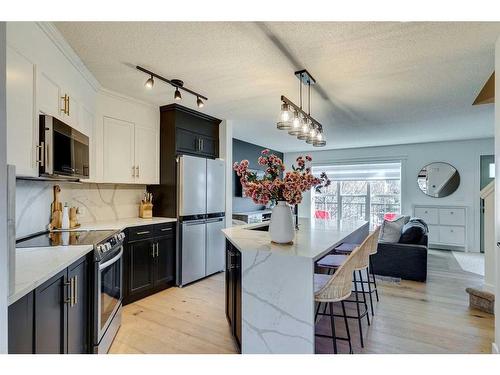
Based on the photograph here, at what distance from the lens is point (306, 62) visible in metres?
2.41

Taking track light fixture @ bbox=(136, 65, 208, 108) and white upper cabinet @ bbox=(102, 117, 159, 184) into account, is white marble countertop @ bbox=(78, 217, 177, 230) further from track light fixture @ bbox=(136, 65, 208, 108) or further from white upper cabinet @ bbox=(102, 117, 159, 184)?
track light fixture @ bbox=(136, 65, 208, 108)

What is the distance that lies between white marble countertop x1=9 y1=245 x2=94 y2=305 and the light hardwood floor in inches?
37.0

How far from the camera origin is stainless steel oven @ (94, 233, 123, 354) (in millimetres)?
1988

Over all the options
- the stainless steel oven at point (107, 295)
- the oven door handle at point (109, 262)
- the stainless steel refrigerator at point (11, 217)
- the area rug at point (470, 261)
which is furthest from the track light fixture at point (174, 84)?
the area rug at point (470, 261)

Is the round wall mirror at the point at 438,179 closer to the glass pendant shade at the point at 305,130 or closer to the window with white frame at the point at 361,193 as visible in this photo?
the window with white frame at the point at 361,193

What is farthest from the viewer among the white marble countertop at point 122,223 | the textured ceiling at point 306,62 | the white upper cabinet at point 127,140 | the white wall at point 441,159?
the white wall at point 441,159

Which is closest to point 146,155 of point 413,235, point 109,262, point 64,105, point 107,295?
point 64,105

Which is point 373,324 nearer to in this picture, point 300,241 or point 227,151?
point 300,241

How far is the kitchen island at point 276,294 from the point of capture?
1.73 metres

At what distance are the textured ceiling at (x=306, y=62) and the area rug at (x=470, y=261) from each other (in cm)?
236

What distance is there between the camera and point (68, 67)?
2291 millimetres

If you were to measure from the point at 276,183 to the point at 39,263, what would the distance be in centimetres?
149

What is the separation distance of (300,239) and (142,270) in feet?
6.47
